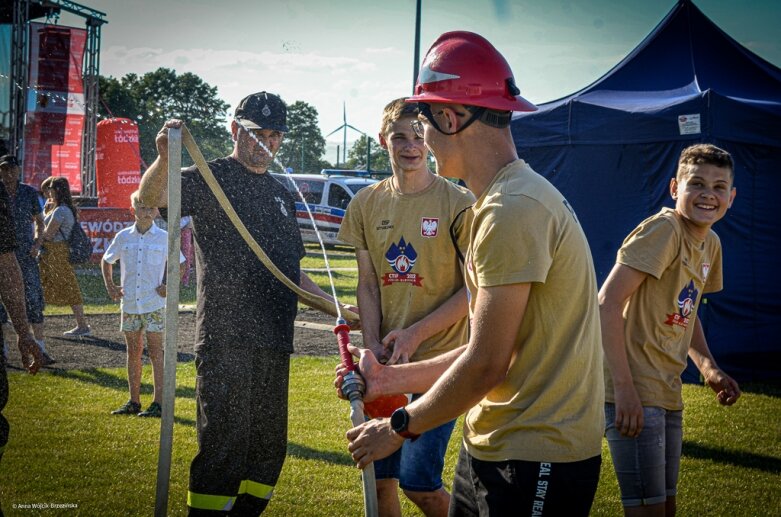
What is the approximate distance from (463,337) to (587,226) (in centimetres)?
622

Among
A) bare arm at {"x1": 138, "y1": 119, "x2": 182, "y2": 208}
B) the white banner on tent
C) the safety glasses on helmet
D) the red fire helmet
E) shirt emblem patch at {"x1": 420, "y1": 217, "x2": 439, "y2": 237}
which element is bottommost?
shirt emblem patch at {"x1": 420, "y1": 217, "x2": 439, "y2": 237}

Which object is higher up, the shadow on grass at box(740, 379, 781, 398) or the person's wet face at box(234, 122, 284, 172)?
the person's wet face at box(234, 122, 284, 172)

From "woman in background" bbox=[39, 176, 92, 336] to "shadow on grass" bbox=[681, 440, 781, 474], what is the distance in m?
8.00

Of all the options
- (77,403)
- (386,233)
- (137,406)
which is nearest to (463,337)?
(386,233)

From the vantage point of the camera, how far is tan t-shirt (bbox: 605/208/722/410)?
3.39 meters

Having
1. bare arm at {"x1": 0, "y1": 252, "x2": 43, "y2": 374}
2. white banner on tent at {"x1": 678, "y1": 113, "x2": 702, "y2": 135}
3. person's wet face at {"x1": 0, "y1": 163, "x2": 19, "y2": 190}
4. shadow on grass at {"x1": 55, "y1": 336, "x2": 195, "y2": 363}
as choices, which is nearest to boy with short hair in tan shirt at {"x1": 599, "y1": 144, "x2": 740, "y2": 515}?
bare arm at {"x1": 0, "y1": 252, "x2": 43, "y2": 374}

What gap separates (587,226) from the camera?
952 cm

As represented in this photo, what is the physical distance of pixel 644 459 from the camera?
10.9 ft

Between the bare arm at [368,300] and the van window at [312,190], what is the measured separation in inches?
969

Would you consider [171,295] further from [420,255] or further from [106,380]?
[106,380]

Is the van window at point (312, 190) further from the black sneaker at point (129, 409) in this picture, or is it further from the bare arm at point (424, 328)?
the bare arm at point (424, 328)

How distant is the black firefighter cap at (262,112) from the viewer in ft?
12.9

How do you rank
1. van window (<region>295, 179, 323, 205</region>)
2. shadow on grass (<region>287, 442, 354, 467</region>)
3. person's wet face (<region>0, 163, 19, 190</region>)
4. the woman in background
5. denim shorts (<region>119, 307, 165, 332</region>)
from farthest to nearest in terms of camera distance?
van window (<region>295, 179, 323, 205</region>) → the woman in background → person's wet face (<region>0, 163, 19, 190</region>) → denim shorts (<region>119, 307, 165, 332</region>) → shadow on grass (<region>287, 442, 354, 467</region>)

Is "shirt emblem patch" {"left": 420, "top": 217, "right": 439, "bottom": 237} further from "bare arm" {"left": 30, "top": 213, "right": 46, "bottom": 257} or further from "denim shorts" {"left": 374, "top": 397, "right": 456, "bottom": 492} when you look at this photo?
"bare arm" {"left": 30, "top": 213, "right": 46, "bottom": 257}
